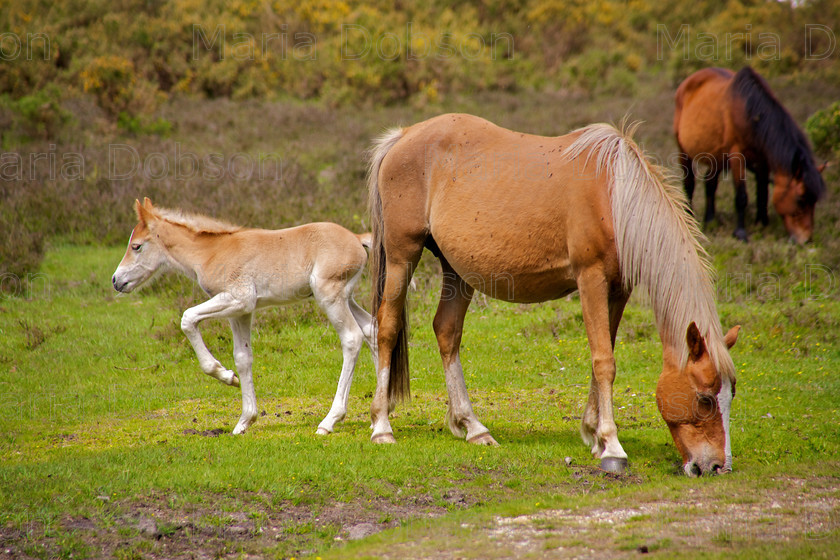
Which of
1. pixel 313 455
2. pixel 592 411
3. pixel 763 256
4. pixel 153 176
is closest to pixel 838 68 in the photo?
pixel 763 256

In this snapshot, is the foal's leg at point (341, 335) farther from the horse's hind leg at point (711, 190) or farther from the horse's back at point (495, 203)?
the horse's hind leg at point (711, 190)

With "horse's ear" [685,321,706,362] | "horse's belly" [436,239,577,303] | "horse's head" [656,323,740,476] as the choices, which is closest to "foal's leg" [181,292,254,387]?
"horse's belly" [436,239,577,303]

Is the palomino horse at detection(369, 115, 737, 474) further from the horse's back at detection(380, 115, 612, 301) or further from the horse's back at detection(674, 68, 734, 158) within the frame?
the horse's back at detection(674, 68, 734, 158)

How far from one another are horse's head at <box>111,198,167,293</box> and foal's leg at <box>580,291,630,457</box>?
3973mm

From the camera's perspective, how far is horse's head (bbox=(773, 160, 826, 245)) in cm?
1332

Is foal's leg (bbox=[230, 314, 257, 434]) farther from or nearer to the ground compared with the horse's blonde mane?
nearer to the ground

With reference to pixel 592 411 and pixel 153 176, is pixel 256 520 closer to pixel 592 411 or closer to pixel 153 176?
pixel 592 411

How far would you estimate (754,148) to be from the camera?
13.8 m

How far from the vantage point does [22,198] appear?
14.1m

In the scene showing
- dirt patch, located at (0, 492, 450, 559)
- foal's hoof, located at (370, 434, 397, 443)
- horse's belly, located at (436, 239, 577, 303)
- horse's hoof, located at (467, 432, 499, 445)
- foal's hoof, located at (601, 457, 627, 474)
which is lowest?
horse's hoof, located at (467, 432, 499, 445)

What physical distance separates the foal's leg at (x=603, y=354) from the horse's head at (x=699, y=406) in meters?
0.41

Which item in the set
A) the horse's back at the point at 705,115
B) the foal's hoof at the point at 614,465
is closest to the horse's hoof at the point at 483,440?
the foal's hoof at the point at 614,465

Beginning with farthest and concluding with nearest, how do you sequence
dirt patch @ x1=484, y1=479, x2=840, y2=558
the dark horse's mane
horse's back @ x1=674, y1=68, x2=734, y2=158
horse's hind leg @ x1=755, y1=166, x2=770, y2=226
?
1. horse's back @ x1=674, y1=68, x2=734, y2=158
2. horse's hind leg @ x1=755, y1=166, x2=770, y2=226
3. the dark horse's mane
4. dirt patch @ x1=484, y1=479, x2=840, y2=558

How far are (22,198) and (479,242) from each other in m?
11.0
